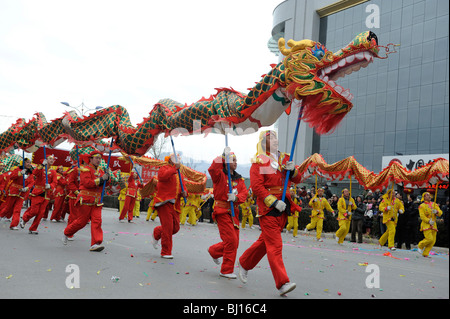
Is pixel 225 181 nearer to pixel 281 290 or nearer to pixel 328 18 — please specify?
pixel 281 290

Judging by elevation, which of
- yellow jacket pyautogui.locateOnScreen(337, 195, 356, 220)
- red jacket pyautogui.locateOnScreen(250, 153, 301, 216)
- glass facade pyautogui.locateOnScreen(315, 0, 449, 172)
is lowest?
yellow jacket pyautogui.locateOnScreen(337, 195, 356, 220)

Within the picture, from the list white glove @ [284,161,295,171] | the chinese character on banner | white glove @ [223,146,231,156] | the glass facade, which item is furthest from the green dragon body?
the glass facade

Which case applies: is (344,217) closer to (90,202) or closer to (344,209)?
(344,209)

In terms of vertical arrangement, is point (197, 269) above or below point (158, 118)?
below

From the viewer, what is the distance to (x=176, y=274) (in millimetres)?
5902

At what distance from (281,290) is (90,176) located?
15.4 ft

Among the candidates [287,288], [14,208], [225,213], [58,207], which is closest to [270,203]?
[287,288]

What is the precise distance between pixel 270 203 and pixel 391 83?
28.0 metres

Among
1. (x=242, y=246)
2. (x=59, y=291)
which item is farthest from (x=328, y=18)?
(x=59, y=291)

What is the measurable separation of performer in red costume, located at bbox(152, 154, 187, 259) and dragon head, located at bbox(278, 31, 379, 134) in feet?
9.63

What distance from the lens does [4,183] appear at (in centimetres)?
1230

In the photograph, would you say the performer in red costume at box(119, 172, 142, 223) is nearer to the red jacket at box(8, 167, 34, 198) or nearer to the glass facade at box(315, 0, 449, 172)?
the red jacket at box(8, 167, 34, 198)

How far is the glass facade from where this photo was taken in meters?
27.2

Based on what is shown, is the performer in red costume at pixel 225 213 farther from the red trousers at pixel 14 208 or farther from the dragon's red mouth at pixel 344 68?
the red trousers at pixel 14 208
